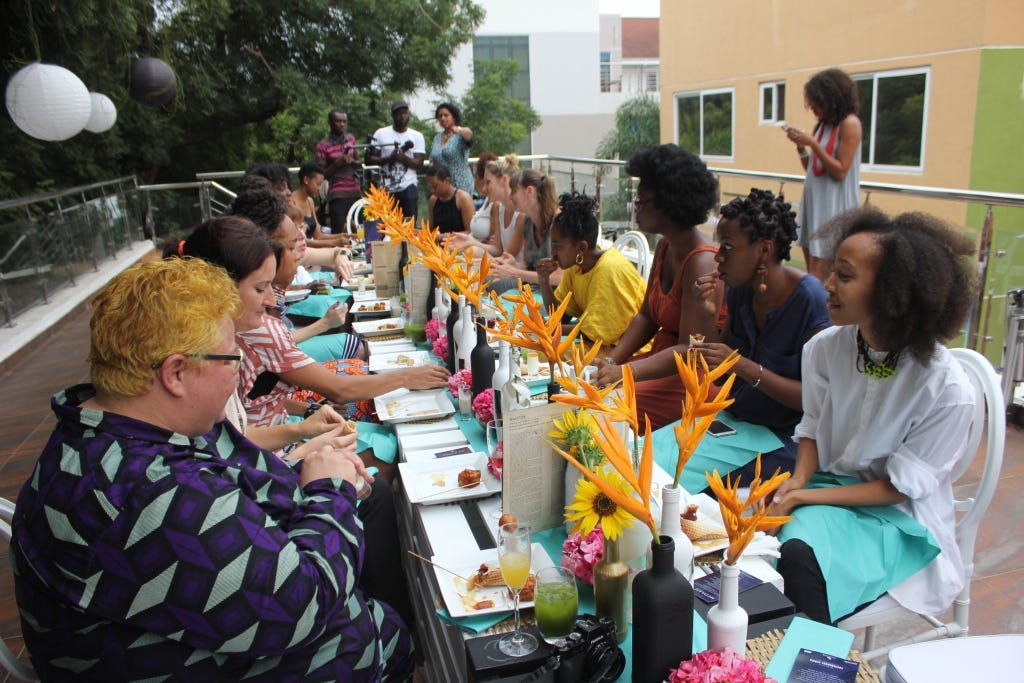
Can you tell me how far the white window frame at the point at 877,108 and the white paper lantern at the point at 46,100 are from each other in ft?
30.6

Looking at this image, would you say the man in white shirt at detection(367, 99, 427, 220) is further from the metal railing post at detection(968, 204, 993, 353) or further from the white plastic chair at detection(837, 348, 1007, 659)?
the white plastic chair at detection(837, 348, 1007, 659)

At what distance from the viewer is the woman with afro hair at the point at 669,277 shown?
9.06ft

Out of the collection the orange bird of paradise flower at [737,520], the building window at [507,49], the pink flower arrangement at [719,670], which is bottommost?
the pink flower arrangement at [719,670]

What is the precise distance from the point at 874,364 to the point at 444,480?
1156mm

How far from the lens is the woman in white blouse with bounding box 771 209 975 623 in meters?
1.77

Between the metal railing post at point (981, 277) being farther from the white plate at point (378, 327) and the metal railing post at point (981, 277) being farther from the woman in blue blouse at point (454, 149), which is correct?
the woman in blue blouse at point (454, 149)

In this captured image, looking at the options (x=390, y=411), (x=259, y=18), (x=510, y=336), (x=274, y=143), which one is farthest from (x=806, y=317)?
(x=274, y=143)

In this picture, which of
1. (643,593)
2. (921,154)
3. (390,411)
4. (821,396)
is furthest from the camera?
(921,154)

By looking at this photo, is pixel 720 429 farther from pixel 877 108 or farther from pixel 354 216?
pixel 877 108

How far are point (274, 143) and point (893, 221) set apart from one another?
15.7 meters

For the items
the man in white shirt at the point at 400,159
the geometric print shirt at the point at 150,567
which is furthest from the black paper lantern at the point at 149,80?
the geometric print shirt at the point at 150,567

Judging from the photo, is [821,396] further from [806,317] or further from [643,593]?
[643,593]

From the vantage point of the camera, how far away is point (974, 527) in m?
1.95

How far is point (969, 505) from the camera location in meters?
1.95
